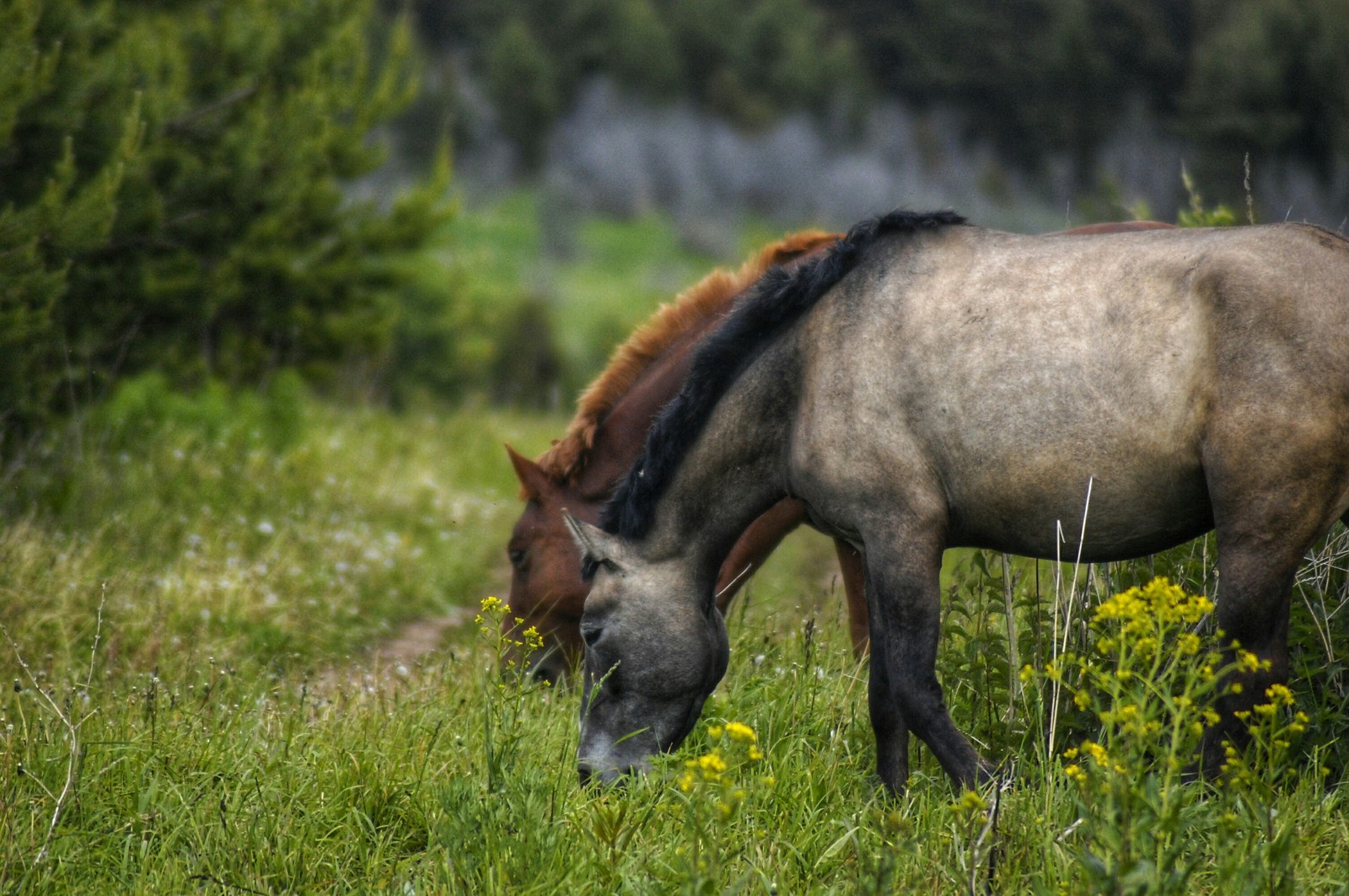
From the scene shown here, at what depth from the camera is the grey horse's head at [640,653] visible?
13.6 feet

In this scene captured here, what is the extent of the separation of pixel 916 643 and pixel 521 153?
4083 centimetres

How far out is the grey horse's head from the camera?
414cm

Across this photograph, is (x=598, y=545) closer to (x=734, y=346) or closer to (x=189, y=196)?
(x=734, y=346)

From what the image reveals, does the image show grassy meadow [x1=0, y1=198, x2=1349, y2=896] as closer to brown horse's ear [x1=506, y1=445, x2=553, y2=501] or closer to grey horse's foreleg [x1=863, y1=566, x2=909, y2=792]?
grey horse's foreleg [x1=863, y1=566, x2=909, y2=792]

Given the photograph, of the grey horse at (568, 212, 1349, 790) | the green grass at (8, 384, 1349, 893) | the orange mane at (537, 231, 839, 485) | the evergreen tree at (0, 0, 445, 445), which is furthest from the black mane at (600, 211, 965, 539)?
the evergreen tree at (0, 0, 445, 445)

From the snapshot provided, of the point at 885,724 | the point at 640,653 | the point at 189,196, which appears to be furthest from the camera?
the point at 189,196

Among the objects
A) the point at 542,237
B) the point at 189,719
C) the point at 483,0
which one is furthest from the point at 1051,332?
the point at 483,0

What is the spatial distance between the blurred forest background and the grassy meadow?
1.52 metres

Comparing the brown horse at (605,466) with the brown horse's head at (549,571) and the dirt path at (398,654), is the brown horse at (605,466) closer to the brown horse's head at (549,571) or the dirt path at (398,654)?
the brown horse's head at (549,571)

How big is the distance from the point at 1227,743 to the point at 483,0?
161 ft

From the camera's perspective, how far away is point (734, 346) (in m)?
4.16

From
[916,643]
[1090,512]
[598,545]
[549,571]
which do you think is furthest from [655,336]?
[1090,512]

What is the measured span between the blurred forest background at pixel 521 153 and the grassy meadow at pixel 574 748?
1.52 meters

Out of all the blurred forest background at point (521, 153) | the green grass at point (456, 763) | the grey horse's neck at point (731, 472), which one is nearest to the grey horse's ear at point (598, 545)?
the grey horse's neck at point (731, 472)
